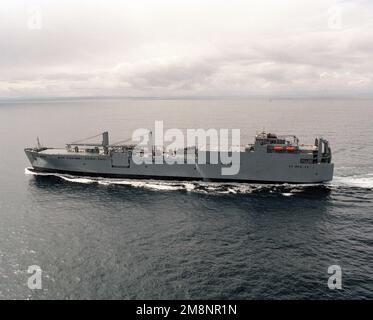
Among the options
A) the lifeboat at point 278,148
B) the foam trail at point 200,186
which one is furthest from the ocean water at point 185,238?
the lifeboat at point 278,148

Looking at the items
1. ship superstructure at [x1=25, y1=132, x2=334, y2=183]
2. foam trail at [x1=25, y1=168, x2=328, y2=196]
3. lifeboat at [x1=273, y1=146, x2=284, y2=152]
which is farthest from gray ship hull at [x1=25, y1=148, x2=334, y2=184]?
foam trail at [x1=25, y1=168, x2=328, y2=196]

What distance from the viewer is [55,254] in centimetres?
3272

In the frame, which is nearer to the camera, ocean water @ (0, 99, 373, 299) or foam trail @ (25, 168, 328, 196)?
ocean water @ (0, 99, 373, 299)

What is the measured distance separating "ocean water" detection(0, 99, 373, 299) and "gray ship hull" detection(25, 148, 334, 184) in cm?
200

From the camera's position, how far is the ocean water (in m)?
27.5

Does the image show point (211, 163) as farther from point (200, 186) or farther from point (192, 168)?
point (200, 186)

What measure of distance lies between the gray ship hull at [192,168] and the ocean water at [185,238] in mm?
1995

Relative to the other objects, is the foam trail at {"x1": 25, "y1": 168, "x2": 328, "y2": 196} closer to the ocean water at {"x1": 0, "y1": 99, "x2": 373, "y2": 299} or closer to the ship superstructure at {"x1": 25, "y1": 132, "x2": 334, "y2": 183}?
the ocean water at {"x1": 0, "y1": 99, "x2": 373, "y2": 299}

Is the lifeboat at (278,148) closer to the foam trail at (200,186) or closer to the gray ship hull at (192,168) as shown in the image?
the gray ship hull at (192,168)

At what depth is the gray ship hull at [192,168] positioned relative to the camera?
5566cm

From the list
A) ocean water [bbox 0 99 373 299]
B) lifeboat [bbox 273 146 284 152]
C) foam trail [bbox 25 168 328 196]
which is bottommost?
ocean water [bbox 0 99 373 299]

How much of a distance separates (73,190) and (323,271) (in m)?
40.2
